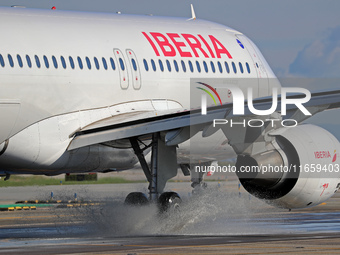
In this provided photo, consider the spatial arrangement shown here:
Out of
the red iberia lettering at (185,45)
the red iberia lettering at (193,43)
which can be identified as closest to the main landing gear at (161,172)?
the red iberia lettering at (185,45)

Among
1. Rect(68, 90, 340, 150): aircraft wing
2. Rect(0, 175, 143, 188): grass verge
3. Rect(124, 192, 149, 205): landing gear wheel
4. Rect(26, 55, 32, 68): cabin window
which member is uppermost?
Rect(26, 55, 32, 68): cabin window

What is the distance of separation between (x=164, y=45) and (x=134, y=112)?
Result: 2359 millimetres

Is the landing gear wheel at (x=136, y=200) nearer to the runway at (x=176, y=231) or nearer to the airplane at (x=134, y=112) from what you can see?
the airplane at (x=134, y=112)

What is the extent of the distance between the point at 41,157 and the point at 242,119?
4817 millimetres

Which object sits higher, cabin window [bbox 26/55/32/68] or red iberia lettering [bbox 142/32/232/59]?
cabin window [bbox 26/55/32/68]

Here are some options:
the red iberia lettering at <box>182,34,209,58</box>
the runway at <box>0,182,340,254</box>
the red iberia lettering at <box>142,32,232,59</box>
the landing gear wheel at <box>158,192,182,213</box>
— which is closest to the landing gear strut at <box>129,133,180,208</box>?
the landing gear wheel at <box>158,192,182,213</box>

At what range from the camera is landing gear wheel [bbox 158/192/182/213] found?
22953 mm

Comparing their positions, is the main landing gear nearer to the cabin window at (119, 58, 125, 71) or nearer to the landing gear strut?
the landing gear strut

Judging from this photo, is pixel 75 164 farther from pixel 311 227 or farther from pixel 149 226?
pixel 311 227

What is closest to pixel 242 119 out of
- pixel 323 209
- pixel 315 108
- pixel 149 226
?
pixel 315 108

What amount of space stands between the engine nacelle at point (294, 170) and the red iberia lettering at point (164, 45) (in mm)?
4775

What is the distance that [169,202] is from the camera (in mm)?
23016

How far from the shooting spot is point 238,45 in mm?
28500

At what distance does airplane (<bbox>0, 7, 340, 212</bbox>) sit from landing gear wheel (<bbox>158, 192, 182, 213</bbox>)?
24 mm
